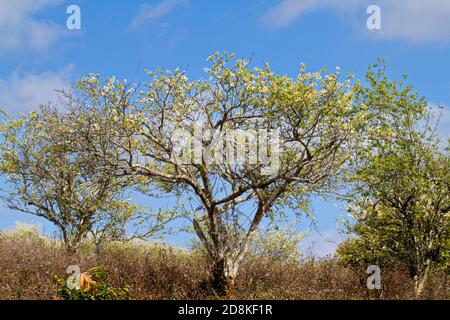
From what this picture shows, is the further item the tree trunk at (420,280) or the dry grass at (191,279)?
the tree trunk at (420,280)

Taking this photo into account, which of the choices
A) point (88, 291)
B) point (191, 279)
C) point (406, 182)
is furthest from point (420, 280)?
point (88, 291)

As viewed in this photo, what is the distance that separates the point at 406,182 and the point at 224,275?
5528 mm

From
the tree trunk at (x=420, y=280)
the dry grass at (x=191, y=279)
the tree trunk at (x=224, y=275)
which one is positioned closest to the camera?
the tree trunk at (x=224, y=275)

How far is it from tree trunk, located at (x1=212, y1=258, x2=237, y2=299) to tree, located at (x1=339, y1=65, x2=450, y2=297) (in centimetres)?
424

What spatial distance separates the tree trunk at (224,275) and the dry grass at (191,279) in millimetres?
269

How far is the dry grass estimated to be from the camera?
1340 cm

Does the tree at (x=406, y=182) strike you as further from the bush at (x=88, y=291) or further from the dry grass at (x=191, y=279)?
the bush at (x=88, y=291)

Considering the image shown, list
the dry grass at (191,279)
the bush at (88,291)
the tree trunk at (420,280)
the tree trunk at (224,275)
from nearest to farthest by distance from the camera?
the bush at (88,291), the tree trunk at (224,275), the dry grass at (191,279), the tree trunk at (420,280)

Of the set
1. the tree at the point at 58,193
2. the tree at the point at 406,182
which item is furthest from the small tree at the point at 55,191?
the tree at the point at 406,182

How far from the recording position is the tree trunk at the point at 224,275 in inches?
522

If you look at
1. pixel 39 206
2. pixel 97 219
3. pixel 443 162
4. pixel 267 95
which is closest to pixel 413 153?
pixel 443 162

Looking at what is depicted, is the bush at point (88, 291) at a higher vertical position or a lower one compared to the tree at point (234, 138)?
lower

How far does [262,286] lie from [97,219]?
23.7 ft

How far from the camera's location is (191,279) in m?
14.0
